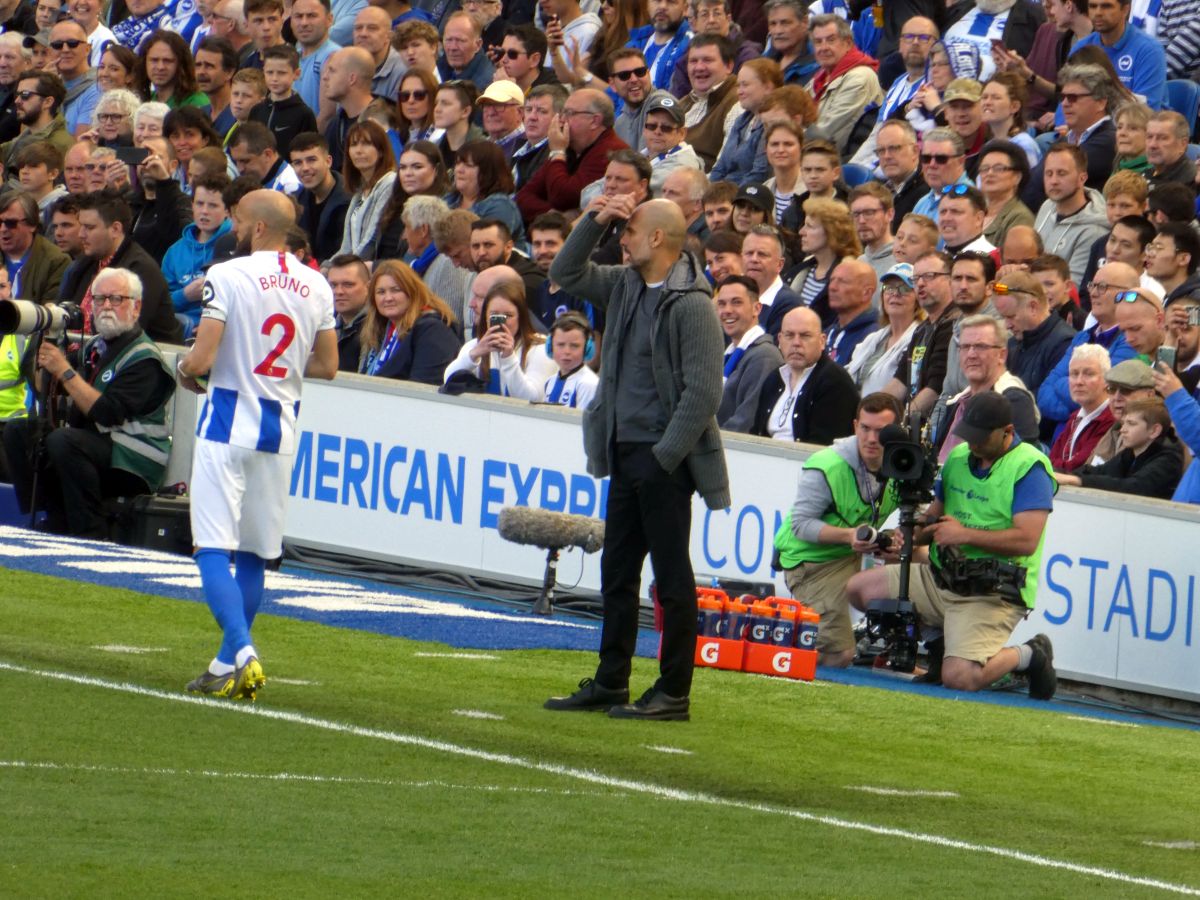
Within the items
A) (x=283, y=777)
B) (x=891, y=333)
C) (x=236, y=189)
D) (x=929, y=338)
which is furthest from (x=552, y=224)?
(x=283, y=777)

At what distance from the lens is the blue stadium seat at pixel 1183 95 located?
54.3 ft

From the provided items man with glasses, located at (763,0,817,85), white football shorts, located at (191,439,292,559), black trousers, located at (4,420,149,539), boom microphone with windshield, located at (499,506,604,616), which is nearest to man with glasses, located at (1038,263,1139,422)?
boom microphone with windshield, located at (499,506,604,616)

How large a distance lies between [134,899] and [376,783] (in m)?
1.91

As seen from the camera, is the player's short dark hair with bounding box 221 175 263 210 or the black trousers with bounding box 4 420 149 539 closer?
the black trousers with bounding box 4 420 149 539

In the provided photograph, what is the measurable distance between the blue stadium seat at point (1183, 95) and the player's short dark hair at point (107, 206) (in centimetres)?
772

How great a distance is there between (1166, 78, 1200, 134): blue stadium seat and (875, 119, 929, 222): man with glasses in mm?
1883

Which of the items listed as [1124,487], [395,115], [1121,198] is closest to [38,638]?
[1124,487]

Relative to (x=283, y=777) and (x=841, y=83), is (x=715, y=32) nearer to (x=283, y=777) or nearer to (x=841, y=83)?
(x=841, y=83)

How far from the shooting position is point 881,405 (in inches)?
505

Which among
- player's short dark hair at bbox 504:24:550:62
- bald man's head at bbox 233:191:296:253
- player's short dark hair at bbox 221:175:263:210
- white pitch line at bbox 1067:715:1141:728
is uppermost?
player's short dark hair at bbox 504:24:550:62

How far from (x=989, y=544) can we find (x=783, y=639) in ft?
3.96

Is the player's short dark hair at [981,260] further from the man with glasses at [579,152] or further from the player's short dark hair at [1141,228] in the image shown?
the man with glasses at [579,152]

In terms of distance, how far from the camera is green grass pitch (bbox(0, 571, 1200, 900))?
6719 mm

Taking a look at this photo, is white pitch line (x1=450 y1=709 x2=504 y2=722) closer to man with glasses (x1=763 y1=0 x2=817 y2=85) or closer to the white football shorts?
the white football shorts
